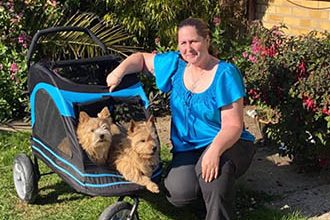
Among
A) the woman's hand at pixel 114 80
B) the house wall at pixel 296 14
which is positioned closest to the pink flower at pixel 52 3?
the house wall at pixel 296 14

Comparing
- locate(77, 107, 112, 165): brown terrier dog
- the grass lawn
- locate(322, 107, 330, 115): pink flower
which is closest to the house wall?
locate(322, 107, 330, 115): pink flower

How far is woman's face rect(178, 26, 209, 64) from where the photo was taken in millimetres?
4094

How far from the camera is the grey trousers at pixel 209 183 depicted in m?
3.91

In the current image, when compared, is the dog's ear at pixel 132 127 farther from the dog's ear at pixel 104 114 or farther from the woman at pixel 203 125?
the woman at pixel 203 125

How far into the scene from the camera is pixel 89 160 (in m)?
3.99

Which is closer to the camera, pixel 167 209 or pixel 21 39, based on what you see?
pixel 167 209

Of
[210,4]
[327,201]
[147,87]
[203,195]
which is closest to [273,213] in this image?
[327,201]

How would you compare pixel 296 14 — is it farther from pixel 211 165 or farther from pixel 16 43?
pixel 211 165

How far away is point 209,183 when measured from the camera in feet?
12.9

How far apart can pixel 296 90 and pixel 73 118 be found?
1.71 meters

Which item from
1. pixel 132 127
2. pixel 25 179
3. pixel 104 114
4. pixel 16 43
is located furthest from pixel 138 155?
pixel 16 43

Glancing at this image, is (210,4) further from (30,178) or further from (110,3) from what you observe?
(30,178)

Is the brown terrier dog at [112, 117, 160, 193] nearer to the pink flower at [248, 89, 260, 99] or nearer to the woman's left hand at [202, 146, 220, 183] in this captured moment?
the woman's left hand at [202, 146, 220, 183]

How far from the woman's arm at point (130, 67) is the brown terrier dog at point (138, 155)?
16.1 inches
